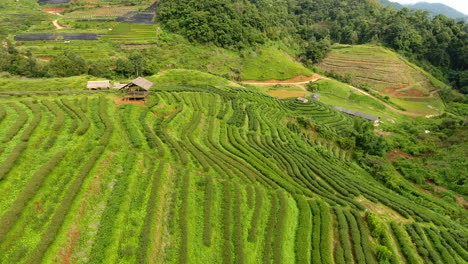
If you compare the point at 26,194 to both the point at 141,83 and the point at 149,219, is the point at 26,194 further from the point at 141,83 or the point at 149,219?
the point at 141,83

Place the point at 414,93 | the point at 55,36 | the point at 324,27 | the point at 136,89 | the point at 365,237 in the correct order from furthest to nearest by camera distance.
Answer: the point at 324,27 → the point at 414,93 → the point at 55,36 → the point at 136,89 → the point at 365,237

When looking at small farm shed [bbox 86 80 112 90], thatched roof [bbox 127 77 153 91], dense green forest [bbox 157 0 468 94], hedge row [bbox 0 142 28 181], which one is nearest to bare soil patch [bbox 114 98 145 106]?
thatched roof [bbox 127 77 153 91]

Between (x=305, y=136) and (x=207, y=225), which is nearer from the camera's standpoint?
(x=207, y=225)

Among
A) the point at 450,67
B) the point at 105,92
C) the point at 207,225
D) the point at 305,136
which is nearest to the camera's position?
the point at 207,225

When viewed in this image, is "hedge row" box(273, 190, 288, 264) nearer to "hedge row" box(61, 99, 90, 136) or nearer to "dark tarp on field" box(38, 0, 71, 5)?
"hedge row" box(61, 99, 90, 136)

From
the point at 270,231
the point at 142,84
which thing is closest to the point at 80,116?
the point at 142,84

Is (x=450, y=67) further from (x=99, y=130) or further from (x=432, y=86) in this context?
(x=99, y=130)

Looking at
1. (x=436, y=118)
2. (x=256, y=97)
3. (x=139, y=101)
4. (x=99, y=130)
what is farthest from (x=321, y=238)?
(x=436, y=118)

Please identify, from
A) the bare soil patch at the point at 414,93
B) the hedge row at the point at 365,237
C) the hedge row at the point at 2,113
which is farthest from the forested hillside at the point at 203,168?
the bare soil patch at the point at 414,93
